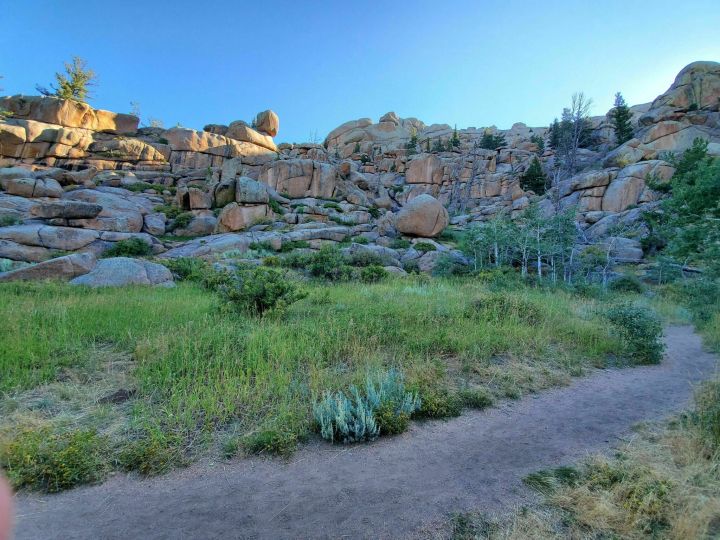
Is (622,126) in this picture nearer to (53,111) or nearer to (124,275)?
(124,275)

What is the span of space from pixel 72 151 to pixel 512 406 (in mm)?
52631

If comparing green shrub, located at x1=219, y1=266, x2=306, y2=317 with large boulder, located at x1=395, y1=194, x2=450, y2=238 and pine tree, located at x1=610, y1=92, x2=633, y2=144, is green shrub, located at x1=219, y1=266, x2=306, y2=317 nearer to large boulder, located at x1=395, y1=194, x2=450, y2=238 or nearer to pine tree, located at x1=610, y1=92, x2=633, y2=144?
large boulder, located at x1=395, y1=194, x2=450, y2=238

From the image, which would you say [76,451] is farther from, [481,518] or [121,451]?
[481,518]

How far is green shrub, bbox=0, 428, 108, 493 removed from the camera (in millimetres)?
3410

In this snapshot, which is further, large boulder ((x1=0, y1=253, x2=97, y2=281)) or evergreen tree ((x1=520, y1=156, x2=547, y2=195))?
evergreen tree ((x1=520, y1=156, x2=547, y2=195))

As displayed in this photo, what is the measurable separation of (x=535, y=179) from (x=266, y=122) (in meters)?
40.2

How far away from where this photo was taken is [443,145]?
222 feet

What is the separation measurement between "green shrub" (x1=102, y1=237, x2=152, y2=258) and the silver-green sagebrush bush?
68.5ft

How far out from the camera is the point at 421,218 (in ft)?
93.8

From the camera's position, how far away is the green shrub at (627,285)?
19953 mm

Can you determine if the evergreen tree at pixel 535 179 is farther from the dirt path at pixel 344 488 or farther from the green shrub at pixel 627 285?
the dirt path at pixel 344 488

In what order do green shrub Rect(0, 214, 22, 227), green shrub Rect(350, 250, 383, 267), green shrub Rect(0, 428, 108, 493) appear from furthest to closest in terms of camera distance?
green shrub Rect(0, 214, 22, 227) → green shrub Rect(350, 250, 383, 267) → green shrub Rect(0, 428, 108, 493)

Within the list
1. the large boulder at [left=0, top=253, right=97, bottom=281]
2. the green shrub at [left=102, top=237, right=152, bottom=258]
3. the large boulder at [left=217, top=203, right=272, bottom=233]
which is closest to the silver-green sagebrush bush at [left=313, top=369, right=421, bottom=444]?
the large boulder at [left=0, top=253, right=97, bottom=281]

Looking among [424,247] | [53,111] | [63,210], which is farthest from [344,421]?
[53,111]
